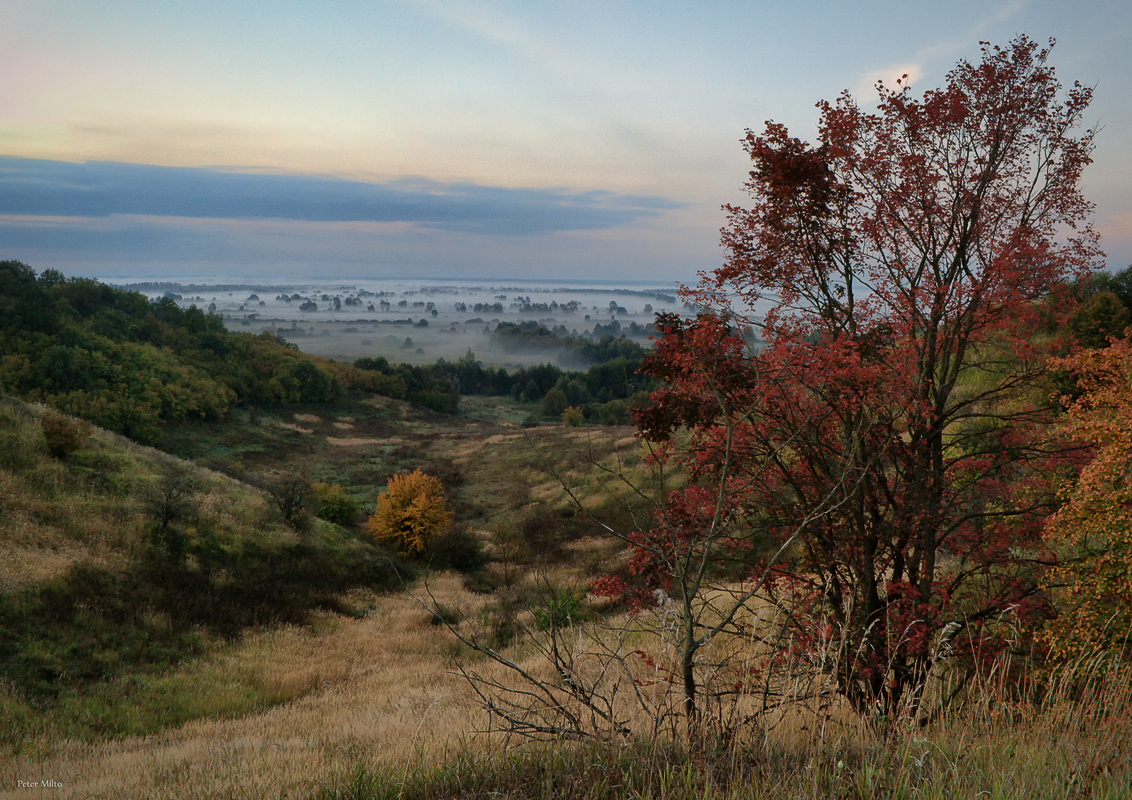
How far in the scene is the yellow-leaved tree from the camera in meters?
29.2

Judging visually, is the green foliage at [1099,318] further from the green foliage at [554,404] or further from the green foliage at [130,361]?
the green foliage at [554,404]

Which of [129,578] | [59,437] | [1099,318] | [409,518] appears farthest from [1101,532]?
[59,437]

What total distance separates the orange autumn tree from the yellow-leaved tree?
25932mm

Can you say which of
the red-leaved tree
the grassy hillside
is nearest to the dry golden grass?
the grassy hillside

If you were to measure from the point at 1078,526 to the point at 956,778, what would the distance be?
4.46 meters

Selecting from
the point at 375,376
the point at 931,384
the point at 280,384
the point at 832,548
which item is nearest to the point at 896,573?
the point at 832,548

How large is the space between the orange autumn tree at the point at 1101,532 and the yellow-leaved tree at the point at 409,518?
25932 millimetres

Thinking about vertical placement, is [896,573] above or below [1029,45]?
below

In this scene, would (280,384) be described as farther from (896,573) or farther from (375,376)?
(896,573)

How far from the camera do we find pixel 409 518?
29641 mm

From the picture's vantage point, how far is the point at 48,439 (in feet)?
74.3

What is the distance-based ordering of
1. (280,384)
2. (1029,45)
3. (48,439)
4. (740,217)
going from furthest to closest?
(280,384)
(48,439)
(740,217)
(1029,45)

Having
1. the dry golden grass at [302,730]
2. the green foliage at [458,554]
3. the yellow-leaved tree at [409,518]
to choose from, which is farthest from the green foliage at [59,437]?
the green foliage at [458,554]

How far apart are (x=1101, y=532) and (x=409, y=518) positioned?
27136mm
